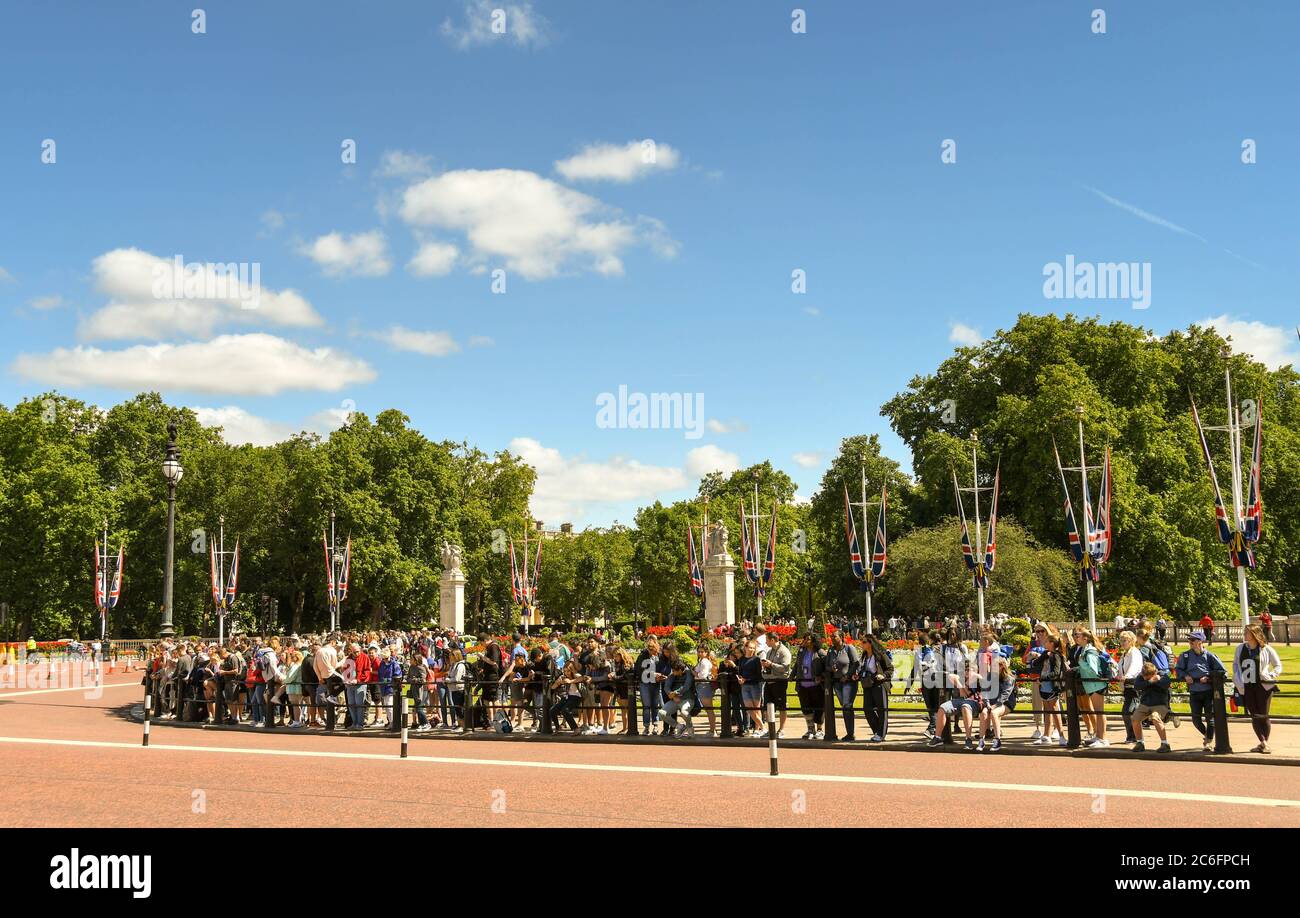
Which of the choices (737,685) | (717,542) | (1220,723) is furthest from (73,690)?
(1220,723)

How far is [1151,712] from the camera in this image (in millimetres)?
15055

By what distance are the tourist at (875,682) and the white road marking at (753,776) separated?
370cm

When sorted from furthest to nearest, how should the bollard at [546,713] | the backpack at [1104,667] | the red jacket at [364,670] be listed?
the red jacket at [364,670] < the bollard at [546,713] < the backpack at [1104,667]

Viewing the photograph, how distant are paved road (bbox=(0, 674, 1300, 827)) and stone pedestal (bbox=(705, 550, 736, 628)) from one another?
28699 millimetres

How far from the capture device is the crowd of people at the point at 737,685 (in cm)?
1523

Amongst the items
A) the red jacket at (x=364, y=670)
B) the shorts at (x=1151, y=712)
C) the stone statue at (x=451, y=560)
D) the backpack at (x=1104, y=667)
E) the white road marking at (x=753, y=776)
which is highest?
the stone statue at (x=451, y=560)

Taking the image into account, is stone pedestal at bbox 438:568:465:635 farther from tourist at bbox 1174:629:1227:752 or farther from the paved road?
tourist at bbox 1174:629:1227:752

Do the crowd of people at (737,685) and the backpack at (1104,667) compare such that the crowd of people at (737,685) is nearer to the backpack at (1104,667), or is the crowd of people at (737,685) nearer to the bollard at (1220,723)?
the backpack at (1104,667)

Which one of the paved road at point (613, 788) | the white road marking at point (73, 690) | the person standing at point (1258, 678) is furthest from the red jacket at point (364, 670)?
the white road marking at point (73, 690)

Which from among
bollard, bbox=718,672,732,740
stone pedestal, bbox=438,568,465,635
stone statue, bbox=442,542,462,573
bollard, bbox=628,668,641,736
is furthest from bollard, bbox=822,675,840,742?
stone statue, bbox=442,542,462,573

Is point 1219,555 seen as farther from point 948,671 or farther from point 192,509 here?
point 192,509

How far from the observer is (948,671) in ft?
52.7
